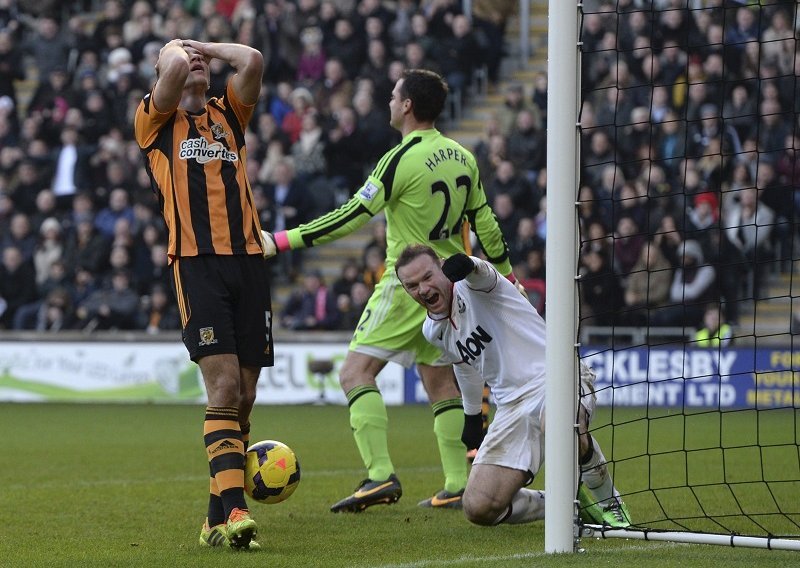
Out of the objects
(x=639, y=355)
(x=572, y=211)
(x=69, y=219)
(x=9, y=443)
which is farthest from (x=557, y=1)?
(x=69, y=219)

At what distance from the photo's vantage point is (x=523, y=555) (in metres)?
5.72

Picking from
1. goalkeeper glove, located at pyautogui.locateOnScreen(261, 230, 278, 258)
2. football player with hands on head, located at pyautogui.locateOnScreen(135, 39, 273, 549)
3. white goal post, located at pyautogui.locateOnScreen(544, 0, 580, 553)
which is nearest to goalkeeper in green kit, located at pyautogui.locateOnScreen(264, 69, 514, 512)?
goalkeeper glove, located at pyautogui.locateOnScreen(261, 230, 278, 258)

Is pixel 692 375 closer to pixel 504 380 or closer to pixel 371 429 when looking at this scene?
pixel 371 429

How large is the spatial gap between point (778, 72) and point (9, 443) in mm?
11319

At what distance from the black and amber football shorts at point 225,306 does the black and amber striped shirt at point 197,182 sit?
65 mm

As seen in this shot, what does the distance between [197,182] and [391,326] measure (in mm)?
2027

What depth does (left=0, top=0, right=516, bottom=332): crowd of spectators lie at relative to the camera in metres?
19.8

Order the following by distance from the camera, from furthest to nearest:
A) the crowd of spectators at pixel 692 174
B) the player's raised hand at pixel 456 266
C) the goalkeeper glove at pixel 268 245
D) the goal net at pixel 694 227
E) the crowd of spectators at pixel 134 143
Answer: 1. the crowd of spectators at pixel 134 143
2. the crowd of spectators at pixel 692 174
3. the goal net at pixel 694 227
4. the goalkeeper glove at pixel 268 245
5. the player's raised hand at pixel 456 266

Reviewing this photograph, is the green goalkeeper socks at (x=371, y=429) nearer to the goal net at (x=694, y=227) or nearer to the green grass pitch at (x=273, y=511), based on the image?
the green grass pitch at (x=273, y=511)

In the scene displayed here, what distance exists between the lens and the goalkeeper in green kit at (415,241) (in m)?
7.86

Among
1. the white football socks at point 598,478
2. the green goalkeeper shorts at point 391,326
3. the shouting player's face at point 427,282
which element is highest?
the shouting player's face at point 427,282

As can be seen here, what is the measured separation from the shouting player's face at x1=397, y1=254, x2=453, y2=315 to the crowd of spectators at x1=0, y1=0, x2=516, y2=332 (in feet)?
39.8

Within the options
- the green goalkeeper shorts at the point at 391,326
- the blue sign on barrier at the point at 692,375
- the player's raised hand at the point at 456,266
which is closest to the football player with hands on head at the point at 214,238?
the player's raised hand at the point at 456,266

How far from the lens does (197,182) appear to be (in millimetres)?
6293
